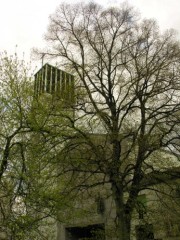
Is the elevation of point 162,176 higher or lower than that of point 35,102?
lower

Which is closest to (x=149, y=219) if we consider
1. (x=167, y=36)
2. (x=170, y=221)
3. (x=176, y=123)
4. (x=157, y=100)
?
(x=170, y=221)

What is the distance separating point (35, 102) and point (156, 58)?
7702 mm

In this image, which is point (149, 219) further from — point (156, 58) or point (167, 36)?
point (167, 36)

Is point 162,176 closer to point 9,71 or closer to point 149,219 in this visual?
point 149,219

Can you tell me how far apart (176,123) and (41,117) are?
688cm

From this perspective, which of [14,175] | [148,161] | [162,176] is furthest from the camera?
[148,161]

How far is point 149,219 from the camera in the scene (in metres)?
17.5

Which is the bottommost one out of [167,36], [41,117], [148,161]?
[148,161]

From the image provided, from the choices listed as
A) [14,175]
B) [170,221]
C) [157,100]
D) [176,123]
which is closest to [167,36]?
[157,100]

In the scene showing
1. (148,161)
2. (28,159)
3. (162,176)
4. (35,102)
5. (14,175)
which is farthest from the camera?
(148,161)

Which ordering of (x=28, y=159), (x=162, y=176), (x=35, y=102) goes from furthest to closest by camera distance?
(x=162, y=176)
(x=35, y=102)
(x=28, y=159)

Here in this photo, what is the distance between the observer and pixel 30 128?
14.7 m

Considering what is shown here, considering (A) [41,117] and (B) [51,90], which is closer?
(A) [41,117]

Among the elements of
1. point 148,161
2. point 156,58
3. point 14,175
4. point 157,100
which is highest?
point 156,58
